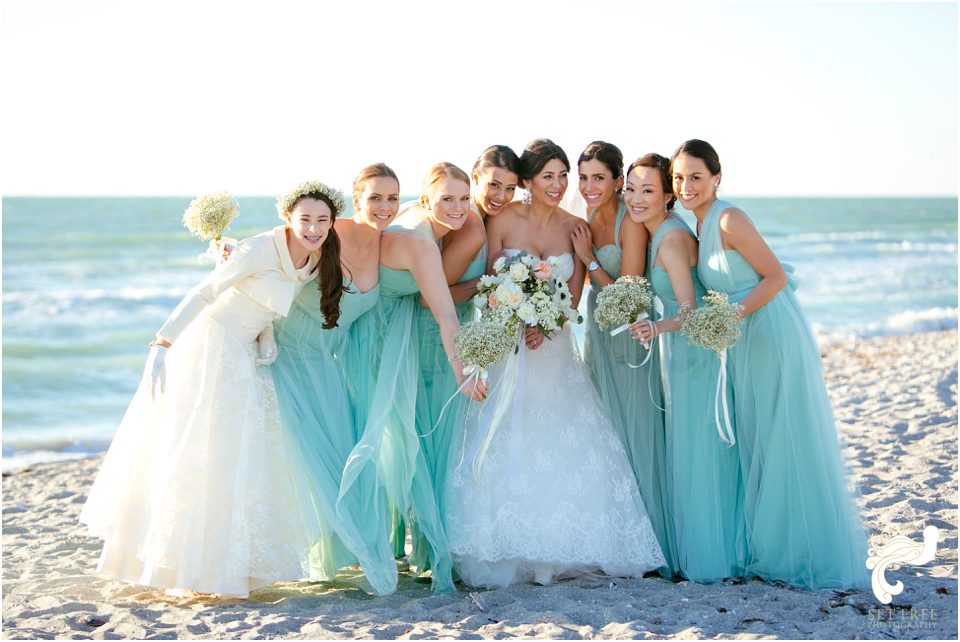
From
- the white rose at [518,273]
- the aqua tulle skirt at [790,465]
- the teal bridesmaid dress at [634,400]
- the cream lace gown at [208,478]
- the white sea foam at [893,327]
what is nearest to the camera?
the cream lace gown at [208,478]

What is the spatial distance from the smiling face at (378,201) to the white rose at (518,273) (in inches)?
31.8

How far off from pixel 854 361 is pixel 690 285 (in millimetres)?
10001

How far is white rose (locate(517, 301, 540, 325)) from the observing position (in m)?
5.67

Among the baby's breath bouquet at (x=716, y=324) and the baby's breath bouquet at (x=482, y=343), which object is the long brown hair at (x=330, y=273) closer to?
the baby's breath bouquet at (x=482, y=343)

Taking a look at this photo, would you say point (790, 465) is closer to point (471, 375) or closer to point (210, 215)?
point (471, 375)

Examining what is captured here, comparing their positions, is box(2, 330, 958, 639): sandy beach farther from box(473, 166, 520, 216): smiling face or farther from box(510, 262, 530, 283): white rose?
box(473, 166, 520, 216): smiling face

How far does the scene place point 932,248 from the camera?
121ft

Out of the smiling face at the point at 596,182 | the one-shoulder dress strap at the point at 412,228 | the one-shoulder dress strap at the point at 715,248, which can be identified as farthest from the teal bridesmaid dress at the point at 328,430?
the one-shoulder dress strap at the point at 715,248

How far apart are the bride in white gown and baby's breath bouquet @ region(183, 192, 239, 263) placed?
186 cm

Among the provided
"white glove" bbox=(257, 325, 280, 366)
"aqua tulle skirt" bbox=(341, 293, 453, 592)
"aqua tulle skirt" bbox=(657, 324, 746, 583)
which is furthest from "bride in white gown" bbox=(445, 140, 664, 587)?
"white glove" bbox=(257, 325, 280, 366)

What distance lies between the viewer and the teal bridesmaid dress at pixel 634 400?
19.8 ft

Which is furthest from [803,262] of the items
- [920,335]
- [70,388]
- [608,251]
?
[608,251]

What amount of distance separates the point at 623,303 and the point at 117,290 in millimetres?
21064

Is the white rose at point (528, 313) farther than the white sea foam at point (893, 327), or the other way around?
the white sea foam at point (893, 327)
